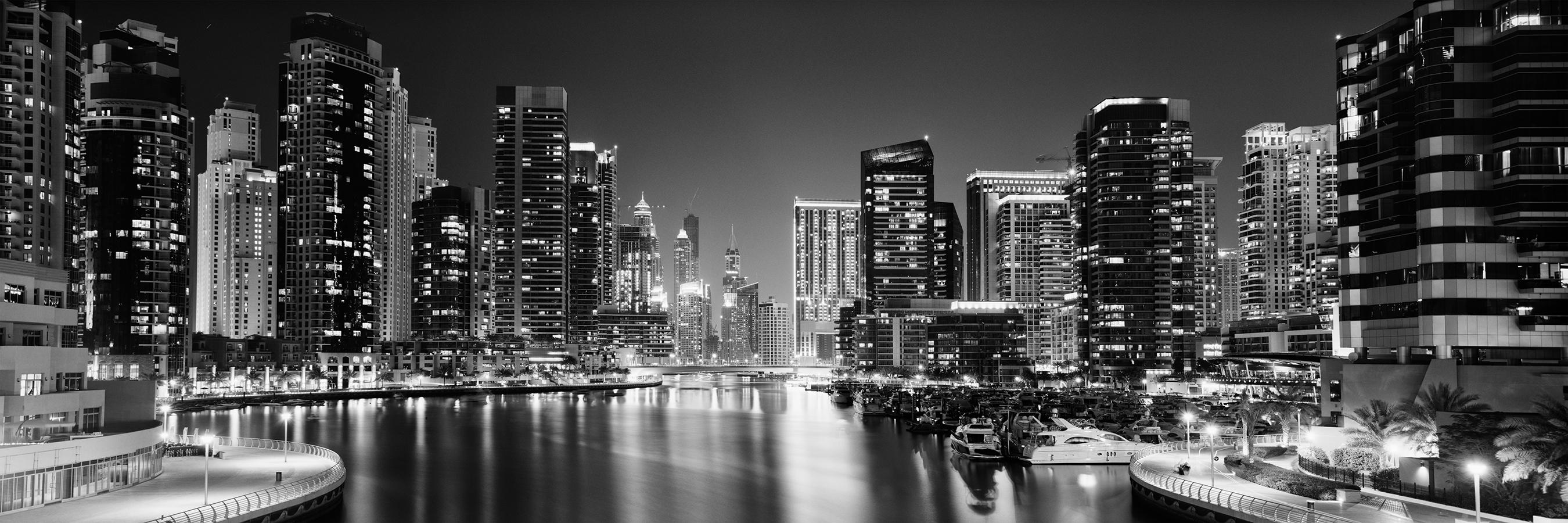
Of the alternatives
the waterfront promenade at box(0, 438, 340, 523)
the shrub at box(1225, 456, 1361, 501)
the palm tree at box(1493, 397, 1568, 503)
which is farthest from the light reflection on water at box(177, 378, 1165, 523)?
the palm tree at box(1493, 397, 1568, 503)

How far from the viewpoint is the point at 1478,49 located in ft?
201

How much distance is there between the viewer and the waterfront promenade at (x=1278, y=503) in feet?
136

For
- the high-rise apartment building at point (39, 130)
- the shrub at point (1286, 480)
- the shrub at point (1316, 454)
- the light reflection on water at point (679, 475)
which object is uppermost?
the high-rise apartment building at point (39, 130)

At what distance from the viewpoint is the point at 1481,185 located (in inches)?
2393

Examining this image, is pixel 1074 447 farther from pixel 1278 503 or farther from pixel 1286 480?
pixel 1278 503

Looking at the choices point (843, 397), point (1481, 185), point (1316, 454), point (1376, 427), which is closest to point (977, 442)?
point (1316, 454)

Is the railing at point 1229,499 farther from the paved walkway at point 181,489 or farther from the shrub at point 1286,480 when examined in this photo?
the paved walkway at point 181,489

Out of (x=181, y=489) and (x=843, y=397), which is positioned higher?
(x=181, y=489)

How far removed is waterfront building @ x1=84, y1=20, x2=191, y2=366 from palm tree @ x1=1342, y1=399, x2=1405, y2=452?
190m

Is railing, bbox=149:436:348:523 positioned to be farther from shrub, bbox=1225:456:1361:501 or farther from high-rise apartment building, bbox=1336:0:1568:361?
high-rise apartment building, bbox=1336:0:1568:361

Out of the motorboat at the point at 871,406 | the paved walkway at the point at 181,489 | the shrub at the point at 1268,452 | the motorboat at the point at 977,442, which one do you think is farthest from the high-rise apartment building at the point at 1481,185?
the motorboat at the point at 871,406

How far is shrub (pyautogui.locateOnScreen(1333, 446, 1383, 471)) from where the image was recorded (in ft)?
166

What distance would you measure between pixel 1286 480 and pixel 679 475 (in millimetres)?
44592

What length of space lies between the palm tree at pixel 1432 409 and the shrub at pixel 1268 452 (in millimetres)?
8406
